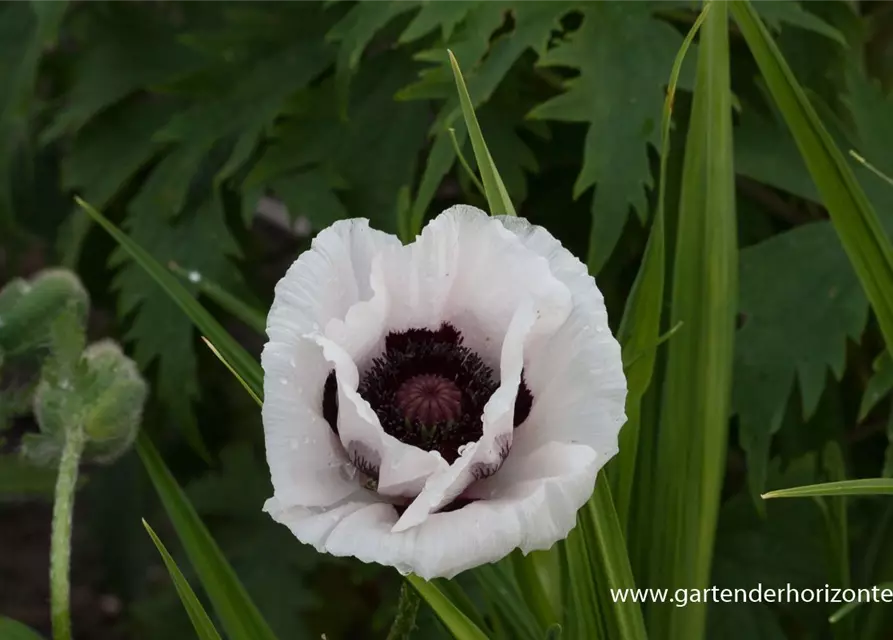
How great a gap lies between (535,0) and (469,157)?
12cm

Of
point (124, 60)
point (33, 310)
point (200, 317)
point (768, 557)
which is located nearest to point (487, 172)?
point (200, 317)

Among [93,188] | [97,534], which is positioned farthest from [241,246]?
[97,534]

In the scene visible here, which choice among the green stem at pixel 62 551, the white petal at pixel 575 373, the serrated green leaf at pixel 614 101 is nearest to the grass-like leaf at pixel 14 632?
the green stem at pixel 62 551

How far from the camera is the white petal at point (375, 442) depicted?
0.27 metres

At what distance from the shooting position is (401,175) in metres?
0.69

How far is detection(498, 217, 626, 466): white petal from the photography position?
0.90 feet

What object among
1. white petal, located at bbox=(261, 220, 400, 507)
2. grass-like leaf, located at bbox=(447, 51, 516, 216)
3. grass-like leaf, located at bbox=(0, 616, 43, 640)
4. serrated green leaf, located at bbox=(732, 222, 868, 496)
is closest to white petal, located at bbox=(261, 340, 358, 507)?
white petal, located at bbox=(261, 220, 400, 507)

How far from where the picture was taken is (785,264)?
23.0 inches

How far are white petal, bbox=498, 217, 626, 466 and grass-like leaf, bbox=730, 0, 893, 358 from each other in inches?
5.6

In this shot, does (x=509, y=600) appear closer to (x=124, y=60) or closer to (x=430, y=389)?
(x=430, y=389)

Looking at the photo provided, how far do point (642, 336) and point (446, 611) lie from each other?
5.9 inches

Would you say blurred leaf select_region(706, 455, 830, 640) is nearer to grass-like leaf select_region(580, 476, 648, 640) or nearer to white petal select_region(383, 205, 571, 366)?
grass-like leaf select_region(580, 476, 648, 640)

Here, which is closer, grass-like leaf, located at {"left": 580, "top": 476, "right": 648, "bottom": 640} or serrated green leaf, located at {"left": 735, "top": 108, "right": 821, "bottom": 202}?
grass-like leaf, located at {"left": 580, "top": 476, "right": 648, "bottom": 640}

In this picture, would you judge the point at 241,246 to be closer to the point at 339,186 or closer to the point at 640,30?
the point at 339,186
